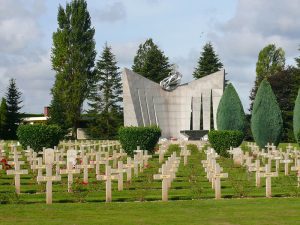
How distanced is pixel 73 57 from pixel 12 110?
6.93 metres

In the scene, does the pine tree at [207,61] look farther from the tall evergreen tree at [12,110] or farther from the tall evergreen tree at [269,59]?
the tall evergreen tree at [12,110]

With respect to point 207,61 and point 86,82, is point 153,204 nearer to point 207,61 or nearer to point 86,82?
point 86,82

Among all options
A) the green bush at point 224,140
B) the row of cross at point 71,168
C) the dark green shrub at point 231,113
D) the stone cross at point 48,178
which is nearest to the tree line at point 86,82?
the dark green shrub at point 231,113

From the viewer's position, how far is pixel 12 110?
51219 mm

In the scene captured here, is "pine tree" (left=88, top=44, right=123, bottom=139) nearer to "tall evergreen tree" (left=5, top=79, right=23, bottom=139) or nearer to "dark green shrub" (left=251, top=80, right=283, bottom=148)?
"tall evergreen tree" (left=5, top=79, right=23, bottom=139)

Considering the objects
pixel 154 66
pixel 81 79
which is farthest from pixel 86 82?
pixel 154 66

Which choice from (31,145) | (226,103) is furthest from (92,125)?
(31,145)

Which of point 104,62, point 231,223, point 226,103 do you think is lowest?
point 231,223

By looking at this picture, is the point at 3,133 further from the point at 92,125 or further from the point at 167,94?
the point at 167,94

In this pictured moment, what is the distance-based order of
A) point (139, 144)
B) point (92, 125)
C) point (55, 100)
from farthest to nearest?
1. point (92, 125)
2. point (55, 100)
3. point (139, 144)

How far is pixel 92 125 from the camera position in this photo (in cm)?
5575

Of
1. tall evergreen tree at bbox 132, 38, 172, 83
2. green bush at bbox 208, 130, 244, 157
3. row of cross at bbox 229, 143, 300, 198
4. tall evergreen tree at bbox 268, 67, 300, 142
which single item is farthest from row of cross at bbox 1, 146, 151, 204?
tall evergreen tree at bbox 132, 38, 172, 83

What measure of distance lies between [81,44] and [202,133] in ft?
46.4

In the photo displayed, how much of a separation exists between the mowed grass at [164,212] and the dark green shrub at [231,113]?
2169cm
